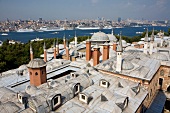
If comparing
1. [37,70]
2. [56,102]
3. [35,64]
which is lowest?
[56,102]

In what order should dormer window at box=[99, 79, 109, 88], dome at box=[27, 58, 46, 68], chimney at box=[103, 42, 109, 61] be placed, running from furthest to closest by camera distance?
chimney at box=[103, 42, 109, 61]
dome at box=[27, 58, 46, 68]
dormer window at box=[99, 79, 109, 88]

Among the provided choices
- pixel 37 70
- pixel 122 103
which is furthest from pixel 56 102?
pixel 37 70

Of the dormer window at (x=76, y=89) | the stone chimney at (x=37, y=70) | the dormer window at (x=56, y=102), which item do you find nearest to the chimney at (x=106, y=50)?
the stone chimney at (x=37, y=70)

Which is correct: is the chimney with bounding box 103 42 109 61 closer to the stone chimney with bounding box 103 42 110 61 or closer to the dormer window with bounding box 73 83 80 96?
the stone chimney with bounding box 103 42 110 61

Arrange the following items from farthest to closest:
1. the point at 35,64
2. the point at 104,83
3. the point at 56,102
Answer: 1. the point at 35,64
2. the point at 104,83
3. the point at 56,102

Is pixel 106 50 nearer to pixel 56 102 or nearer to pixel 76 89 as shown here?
pixel 76 89

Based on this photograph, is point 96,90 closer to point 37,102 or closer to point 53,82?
point 53,82

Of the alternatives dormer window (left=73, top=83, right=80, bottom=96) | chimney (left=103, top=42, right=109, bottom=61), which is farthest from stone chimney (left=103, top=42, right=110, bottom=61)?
dormer window (left=73, top=83, right=80, bottom=96)

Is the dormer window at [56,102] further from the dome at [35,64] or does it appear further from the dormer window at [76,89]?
the dome at [35,64]
